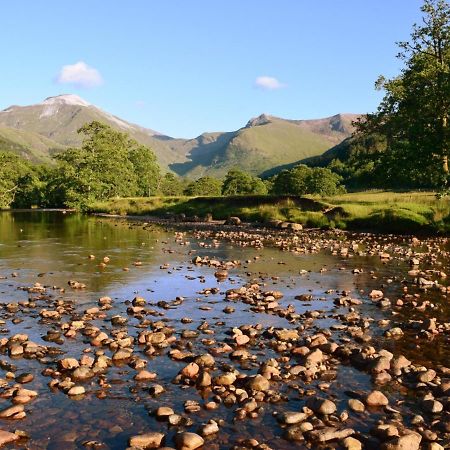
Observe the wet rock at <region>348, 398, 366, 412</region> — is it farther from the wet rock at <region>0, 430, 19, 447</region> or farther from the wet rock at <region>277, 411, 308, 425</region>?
the wet rock at <region>0, 430, 19, 447</region>

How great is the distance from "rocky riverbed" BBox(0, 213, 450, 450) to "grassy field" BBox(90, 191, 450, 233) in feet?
84.5

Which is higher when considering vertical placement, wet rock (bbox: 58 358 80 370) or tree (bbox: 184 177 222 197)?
tree (bbox: 184 177 222 197)

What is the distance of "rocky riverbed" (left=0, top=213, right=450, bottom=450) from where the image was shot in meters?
9.04

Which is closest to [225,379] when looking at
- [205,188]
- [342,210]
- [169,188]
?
[342,210]

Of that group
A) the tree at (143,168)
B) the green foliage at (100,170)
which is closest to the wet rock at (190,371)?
the green foliage at (100,170)

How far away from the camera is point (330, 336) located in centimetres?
1471

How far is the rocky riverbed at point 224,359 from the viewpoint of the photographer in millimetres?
9039

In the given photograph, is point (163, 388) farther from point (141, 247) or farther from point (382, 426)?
point (141, 247)

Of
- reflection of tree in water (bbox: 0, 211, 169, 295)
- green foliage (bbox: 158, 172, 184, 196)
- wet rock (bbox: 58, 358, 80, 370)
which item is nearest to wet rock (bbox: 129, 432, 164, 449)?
wet rock (bbox: 58, 358, 80, 370)

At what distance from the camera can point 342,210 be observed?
57406 mm

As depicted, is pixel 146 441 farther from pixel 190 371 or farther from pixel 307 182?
pixel 307 182

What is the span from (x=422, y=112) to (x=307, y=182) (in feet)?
362

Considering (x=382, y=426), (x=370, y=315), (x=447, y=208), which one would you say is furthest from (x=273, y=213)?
(x=382, y=426)

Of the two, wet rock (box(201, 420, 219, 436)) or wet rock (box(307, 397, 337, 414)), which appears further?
wet rock (box(307, 397, 337, 414))
